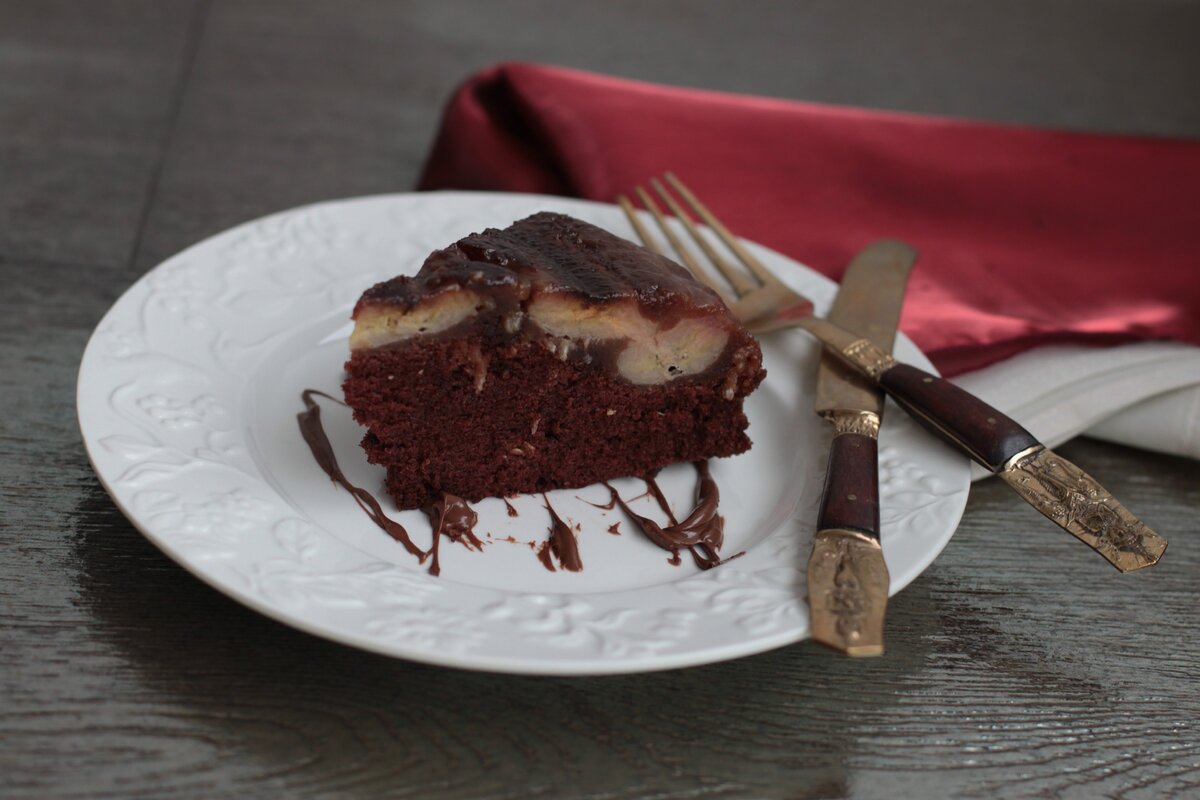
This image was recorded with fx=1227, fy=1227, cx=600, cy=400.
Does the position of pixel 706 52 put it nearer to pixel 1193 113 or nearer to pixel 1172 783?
pixel 1193 113

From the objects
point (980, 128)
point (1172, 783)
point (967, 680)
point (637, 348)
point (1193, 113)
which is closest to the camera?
point (1172, 783)

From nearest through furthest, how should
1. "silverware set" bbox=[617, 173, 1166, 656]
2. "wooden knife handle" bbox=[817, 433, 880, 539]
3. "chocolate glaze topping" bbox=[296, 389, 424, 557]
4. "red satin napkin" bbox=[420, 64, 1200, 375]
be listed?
"silverware set" bbox=[617, 173, 1166, 656] < "wooden knife handle" bbox=[817, 433, 880, 539] < "chocolate glaze topping" bbox=[296, 389, 424, 557] < "red satin napkin" bbox=[420, 64, 1200, 375]

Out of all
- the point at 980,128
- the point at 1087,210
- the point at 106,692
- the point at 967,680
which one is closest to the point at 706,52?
the point at 980,128

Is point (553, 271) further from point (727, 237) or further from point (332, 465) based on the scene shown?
point (727, 237)

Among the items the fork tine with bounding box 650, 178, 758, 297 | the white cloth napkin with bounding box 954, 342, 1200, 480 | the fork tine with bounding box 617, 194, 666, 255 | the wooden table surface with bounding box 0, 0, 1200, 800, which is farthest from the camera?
the fork tine with bounding box 617, 194, 666, 255

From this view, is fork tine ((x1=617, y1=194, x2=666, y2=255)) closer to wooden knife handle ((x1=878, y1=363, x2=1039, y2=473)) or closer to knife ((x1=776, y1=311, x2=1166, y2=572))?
knife ((x1=776, y1=311, x2=1166, y2=572))

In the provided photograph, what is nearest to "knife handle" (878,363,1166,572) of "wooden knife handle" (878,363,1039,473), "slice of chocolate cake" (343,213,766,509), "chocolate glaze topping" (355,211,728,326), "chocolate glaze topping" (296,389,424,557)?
"wooden knife handle" (878,363,1039,473)

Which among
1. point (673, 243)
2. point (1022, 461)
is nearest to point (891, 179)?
point (673, 243)
